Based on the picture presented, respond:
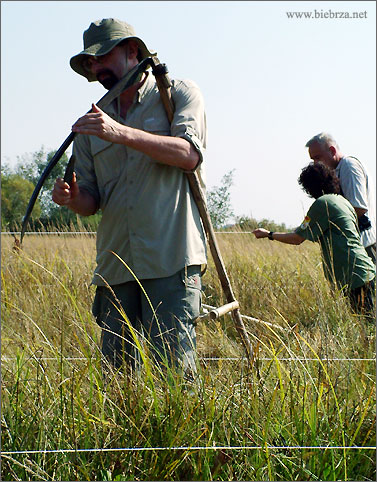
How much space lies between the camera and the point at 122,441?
2338 mm

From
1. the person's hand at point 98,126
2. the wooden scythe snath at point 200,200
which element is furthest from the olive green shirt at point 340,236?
the person's hand at point 98,126

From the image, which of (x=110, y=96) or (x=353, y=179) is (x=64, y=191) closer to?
(x=110, y=96)

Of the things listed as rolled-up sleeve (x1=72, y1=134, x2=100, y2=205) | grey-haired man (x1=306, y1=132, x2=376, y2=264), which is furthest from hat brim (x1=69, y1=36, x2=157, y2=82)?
grey-haired man (x1=306, y1=132, x2=376, y2=264)

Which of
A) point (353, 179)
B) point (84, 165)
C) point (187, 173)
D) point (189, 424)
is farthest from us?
point (353, 179)

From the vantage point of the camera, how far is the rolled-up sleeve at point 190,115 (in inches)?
107

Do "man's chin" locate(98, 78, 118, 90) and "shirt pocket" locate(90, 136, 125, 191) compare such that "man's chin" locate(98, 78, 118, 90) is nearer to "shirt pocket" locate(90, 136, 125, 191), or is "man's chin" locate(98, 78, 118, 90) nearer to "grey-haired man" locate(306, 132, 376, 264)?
"shirt pocket" locate(90, 136, 125, 191)

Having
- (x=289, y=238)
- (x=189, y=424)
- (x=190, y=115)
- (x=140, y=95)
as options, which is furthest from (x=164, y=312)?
(x=289, y=238)

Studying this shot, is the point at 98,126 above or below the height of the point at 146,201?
above

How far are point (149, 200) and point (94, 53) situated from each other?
1.96 feet

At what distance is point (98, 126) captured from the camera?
247cm

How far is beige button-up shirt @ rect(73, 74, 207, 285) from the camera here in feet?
9.09

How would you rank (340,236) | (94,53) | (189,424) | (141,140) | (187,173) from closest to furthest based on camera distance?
1. (189,424)
2. (141,140)
3. (94,53)
4. (187,173)
5. (340,236)

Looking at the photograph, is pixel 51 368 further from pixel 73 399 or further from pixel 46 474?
pixel 46 474

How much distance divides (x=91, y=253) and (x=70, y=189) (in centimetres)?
305
